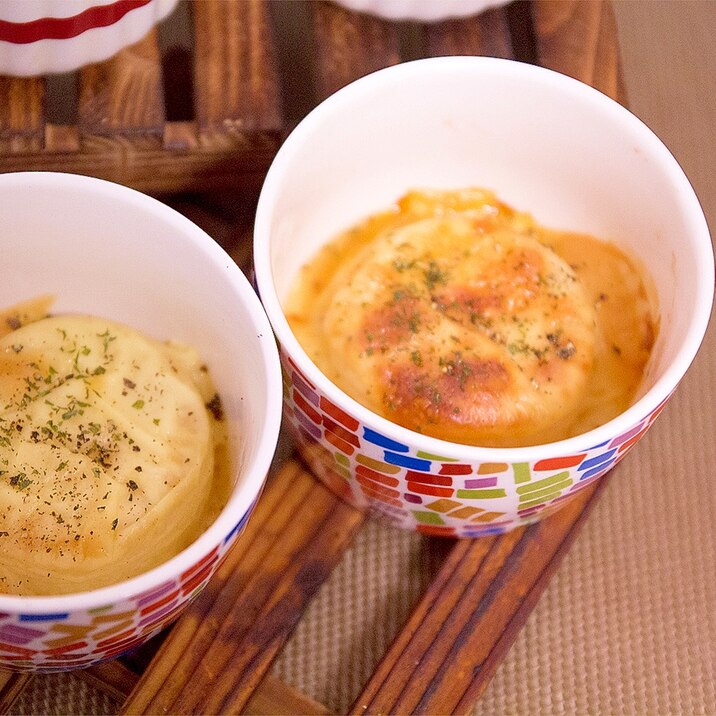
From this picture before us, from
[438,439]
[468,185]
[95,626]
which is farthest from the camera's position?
[468,185]

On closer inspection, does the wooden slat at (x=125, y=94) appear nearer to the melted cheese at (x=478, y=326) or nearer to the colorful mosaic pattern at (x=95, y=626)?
the melted cheese at (x=478, y=326)

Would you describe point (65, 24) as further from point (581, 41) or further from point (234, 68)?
point (581, 41)

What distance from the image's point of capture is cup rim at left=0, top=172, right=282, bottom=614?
0.46 meters

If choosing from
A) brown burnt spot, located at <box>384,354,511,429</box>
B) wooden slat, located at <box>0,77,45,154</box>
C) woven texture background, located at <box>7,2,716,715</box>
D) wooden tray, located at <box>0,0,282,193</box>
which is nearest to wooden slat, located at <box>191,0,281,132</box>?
wooden tray, located at <box>0,0,282,193</box>

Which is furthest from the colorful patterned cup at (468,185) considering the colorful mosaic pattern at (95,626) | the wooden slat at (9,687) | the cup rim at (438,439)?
the wooden slat at (9,687)

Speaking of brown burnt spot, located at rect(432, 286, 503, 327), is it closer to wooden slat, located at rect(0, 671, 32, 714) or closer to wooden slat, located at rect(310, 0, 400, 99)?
wooden slat, located at rect(310, 0, 400, 99)

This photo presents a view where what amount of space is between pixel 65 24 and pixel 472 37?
33 centimetres

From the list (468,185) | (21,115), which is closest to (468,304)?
(468,185)

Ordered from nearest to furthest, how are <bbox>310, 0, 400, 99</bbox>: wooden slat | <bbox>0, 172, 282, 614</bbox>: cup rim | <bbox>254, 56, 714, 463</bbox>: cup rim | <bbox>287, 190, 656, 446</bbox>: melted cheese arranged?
<bbox>0, 172, 282, 614</bbox>: cup rim → <bbox>254, 56, 714, 463</bbox>: cup rim → <bbox>287, 190, 656, 446</bbox>: melted cheese → <bbox>310, 0, 400, 99</bbox>: wooden slat

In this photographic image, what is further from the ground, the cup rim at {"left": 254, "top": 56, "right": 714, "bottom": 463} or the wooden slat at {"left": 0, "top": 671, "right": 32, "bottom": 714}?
the cup rim at {"left": 254, "top": 56, "right": 714, "bottom": 463}

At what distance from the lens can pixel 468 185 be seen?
82 cm

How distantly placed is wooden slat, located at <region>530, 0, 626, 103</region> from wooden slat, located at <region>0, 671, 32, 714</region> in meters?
0.60

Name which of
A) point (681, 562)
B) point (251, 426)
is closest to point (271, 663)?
point (251, 426)

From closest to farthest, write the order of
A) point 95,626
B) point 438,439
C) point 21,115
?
point 95,626 → point 438,439 → point 21,115
